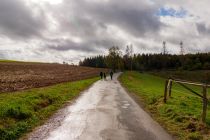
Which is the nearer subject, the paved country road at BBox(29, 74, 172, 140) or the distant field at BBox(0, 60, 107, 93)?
the paved country road at BBox(29, 74, 172, 140)

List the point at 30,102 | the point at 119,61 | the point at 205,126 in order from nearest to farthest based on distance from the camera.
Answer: the point at 205,126, the point at 30,102, the point at 119,61

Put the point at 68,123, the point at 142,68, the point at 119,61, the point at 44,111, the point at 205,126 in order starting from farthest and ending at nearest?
the point at 142,68 < the point at 119,61 < the point at 44,111 < the point at 68,123 < the point at 205,126

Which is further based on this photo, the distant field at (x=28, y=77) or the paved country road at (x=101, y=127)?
the distant field at (x=28, y=77)

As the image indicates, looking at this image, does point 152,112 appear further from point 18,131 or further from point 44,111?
point 18,131

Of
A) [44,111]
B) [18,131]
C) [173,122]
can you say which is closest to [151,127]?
[173,122]

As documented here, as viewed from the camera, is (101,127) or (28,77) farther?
(28,77)

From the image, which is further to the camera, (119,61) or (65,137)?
(119,61)

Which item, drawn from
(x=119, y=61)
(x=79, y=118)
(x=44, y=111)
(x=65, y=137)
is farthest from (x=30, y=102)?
(x=119, y=61)

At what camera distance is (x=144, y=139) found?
1002 centimetres

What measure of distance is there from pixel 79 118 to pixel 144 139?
4.42 meters

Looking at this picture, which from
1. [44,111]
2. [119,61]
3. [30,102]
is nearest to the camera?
[44,111]

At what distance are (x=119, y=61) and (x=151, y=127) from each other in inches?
4976

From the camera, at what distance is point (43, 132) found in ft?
35.8

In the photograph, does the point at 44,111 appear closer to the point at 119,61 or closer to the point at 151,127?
the point at 151,127
